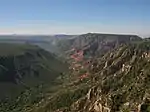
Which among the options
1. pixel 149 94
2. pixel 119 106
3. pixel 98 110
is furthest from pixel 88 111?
pixel 149 94

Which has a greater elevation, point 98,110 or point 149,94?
point 149,94

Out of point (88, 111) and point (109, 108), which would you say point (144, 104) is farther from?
point (88, 111)

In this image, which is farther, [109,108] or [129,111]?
[109,108]

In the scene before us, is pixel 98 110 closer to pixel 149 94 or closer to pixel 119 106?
pixel 119 106

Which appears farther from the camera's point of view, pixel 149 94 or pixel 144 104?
pixel 149 94

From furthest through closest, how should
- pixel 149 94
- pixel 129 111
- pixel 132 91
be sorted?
pixel 132 91
pixel 149 94
pixel 129 111

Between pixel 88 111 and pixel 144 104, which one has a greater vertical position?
pixel 144 104

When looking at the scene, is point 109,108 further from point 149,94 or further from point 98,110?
point 149,94

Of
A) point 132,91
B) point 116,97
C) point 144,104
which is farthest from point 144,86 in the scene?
point 144,104

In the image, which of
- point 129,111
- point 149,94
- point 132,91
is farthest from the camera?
point 132,91
